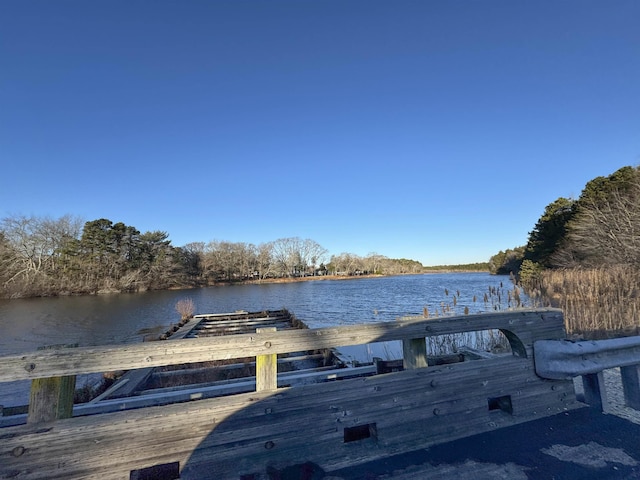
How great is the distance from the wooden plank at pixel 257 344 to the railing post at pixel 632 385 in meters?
0.81

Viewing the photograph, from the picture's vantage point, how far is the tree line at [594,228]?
17.9 metres

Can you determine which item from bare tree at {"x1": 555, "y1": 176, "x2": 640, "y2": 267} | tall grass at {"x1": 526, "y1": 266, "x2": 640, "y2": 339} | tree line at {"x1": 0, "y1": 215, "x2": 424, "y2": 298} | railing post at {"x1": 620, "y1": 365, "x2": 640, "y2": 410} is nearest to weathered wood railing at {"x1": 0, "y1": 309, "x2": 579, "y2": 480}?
railing post at {"x1": 620, "y1": 365, "x2": 640, "y2": 410}

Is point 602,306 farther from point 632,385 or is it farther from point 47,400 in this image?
point 47,400

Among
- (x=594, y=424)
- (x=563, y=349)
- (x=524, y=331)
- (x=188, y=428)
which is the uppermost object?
(x=524, y=331)

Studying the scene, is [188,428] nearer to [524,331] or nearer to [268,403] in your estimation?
[268,403]

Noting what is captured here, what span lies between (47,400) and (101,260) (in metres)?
49.6

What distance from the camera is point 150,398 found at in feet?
11.3

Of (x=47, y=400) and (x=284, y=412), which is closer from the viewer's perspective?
(x=47, y=400)

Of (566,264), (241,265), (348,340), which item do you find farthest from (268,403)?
(241,265)

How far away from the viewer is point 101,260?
4231 cm

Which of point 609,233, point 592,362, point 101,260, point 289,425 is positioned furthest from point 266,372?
point 101,260

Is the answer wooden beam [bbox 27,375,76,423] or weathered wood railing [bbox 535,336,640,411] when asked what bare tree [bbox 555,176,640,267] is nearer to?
weathered wood railing [bbox 535,336,640,411]

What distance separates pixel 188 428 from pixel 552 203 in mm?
43110

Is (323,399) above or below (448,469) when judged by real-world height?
above
